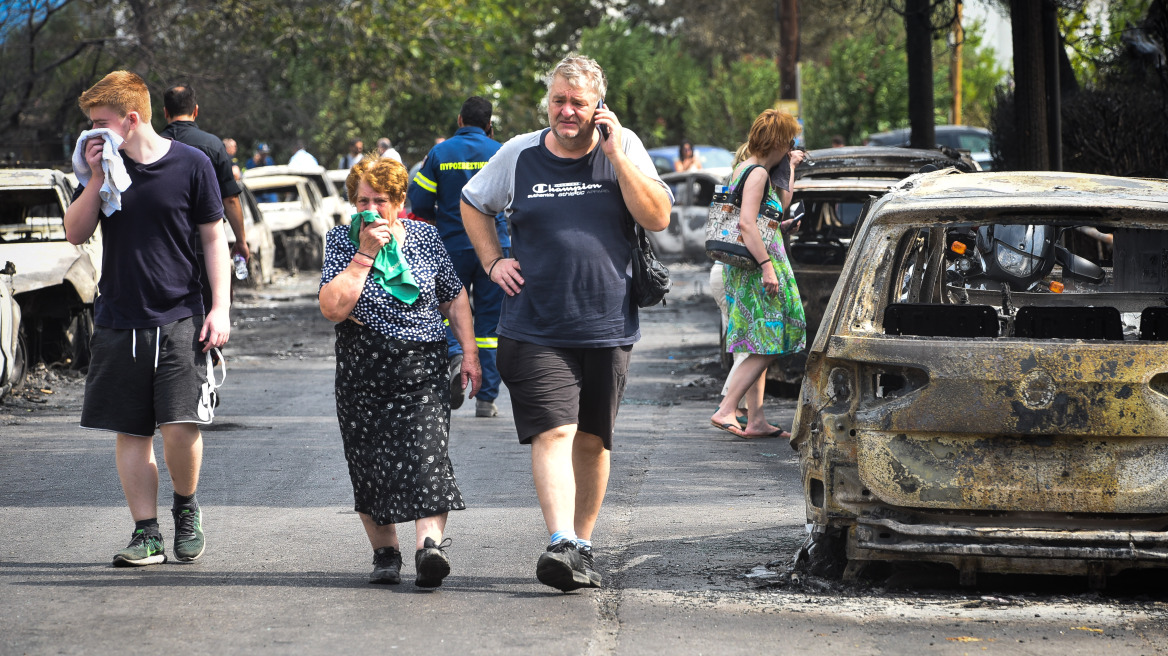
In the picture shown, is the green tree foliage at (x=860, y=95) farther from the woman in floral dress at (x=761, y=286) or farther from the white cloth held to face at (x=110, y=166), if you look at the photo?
the white cloth held to face at (x=110, y=166)

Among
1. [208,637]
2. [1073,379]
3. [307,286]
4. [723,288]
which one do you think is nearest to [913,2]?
[723,288]

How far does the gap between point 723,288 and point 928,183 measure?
3841 mm

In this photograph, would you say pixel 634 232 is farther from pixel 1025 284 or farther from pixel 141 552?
pixel 1025 284

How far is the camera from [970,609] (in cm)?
475

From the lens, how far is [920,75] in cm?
1612

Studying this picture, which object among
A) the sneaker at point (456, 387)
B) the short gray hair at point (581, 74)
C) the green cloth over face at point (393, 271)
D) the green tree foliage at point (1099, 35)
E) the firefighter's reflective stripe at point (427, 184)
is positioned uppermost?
the green tree foliage at point (1099, 35)

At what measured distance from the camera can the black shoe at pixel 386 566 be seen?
16.8ft

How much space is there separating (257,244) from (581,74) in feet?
48.6

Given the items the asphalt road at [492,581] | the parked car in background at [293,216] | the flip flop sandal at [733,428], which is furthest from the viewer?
the parked car in background at [293,216]

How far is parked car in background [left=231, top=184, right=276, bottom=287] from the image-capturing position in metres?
18.8

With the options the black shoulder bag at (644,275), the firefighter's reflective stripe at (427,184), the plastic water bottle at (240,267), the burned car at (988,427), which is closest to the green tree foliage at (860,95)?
the firefighter's reflective stripe at (427,184)

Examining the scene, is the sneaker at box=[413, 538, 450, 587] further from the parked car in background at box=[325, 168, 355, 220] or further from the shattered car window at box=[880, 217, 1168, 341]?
the parked car in background at box=[325, 168, 355, 220]

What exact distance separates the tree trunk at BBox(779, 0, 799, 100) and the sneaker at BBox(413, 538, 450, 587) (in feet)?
68.5

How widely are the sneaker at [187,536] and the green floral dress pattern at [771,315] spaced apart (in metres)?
3.64
